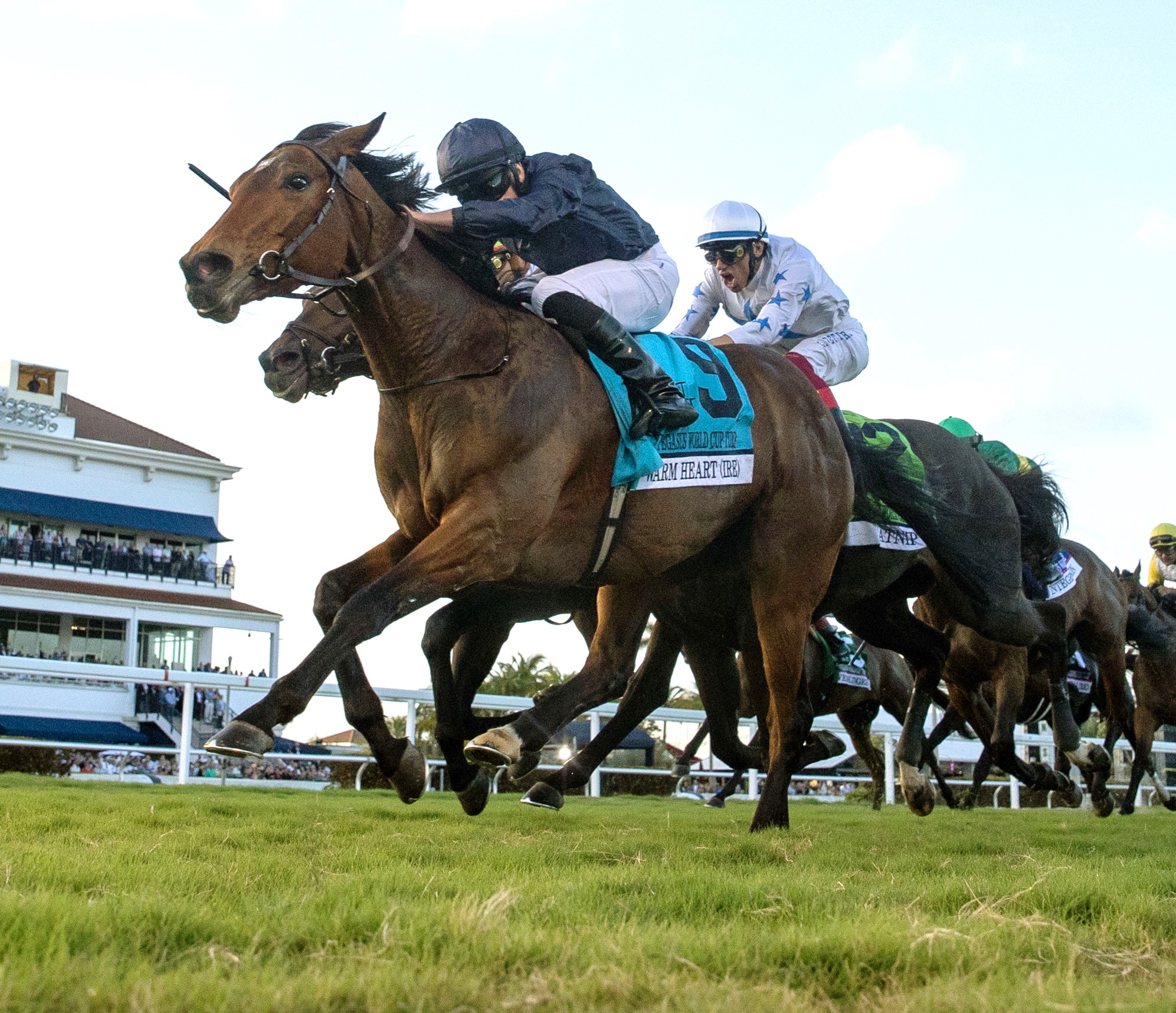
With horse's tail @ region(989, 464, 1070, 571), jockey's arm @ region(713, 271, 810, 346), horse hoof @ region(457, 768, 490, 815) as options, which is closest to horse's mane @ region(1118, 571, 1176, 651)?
horse's tail @ region(989, 464, 1070, 571)

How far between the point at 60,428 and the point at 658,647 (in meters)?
44.1

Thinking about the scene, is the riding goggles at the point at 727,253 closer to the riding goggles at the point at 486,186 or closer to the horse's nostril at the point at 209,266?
the riding goggles at the point at 486,186

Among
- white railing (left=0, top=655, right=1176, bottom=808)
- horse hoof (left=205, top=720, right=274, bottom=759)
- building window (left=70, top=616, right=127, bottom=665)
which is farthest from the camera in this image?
building window (left=70, top=616, right=127, bottom=665)

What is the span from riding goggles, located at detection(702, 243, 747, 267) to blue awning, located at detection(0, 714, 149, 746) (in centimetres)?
3076

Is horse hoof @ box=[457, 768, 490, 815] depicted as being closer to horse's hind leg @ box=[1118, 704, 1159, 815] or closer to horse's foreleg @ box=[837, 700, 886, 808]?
horse's foreleg @ box=[837, 700, 886, 808]

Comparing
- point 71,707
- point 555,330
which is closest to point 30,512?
point 71,707

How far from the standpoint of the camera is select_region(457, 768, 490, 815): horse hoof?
601 centimetres

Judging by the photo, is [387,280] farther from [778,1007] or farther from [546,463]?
[778,1007]

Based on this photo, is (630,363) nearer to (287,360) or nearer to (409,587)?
(409,587)

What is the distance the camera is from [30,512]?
43.7 m

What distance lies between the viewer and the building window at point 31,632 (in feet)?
139

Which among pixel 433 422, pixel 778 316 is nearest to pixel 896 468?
pixel 778 316

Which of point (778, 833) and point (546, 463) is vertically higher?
point (546, 463)

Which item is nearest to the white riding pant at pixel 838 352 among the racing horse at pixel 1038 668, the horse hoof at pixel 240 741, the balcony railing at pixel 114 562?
the racing horse at pixel 1038 668
